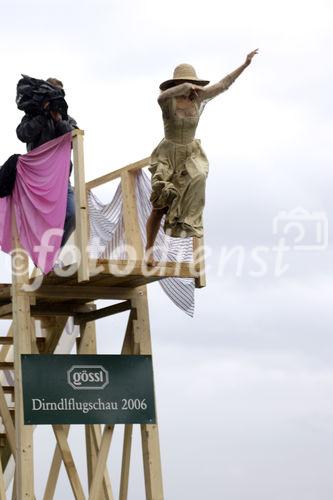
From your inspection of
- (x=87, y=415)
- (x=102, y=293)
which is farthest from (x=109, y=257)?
(x=87, y=415)

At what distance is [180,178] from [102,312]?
3.05 metres

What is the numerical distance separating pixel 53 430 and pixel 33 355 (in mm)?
1032

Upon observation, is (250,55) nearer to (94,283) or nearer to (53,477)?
(94,283)

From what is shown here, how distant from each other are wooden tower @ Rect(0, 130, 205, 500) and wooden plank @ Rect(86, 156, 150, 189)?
0.04 feet

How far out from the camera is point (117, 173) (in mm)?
18844

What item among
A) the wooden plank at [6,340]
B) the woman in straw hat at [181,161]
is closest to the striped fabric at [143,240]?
the woman in straw hat at [181,161]

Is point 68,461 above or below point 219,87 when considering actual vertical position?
below

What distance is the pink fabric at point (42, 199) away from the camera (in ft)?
56.8

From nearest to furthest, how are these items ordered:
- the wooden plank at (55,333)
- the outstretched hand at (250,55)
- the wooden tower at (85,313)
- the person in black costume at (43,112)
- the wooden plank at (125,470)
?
the outstretched hand at (250,55)
the wooden tower at (85,313)
the person in black costume at (43,112)
the wooden plank at (125,470)
the wooden plank at (55,333)

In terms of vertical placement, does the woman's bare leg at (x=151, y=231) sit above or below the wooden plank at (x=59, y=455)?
above

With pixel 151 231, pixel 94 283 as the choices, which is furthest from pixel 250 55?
pixel 94 283

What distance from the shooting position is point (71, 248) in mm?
17203

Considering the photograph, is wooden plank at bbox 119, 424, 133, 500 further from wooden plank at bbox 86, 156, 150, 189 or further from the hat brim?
the hat brim

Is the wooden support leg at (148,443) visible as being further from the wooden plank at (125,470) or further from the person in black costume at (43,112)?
the person in black costume at (43,112)
